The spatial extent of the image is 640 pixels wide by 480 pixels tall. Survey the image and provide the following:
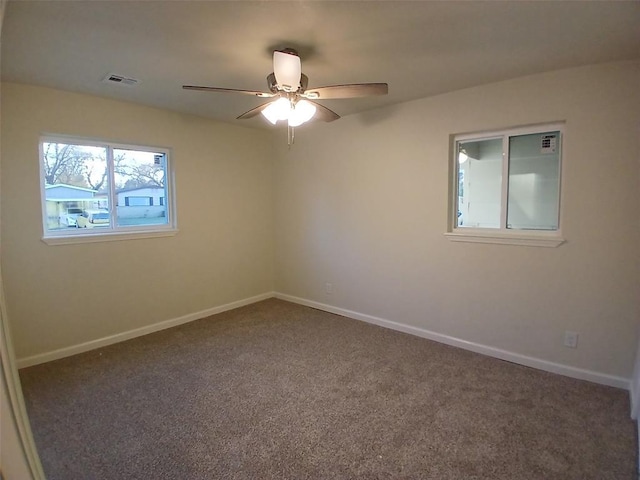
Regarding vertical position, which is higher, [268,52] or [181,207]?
[268,52]

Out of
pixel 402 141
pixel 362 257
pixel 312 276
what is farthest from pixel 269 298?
pixel 402 141

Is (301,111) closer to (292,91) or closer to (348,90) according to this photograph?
(292,91)

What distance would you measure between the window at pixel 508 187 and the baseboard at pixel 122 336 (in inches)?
115

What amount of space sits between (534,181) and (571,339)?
1.32 m

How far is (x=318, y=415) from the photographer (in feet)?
7.31

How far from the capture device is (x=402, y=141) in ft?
11.4

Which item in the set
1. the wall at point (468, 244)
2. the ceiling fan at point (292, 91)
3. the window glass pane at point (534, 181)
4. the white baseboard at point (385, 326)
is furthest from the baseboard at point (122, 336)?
the window glass pane at point (534, 181)

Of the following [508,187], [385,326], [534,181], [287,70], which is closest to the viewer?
[287,70]

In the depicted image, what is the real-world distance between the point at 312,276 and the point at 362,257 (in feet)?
2.87

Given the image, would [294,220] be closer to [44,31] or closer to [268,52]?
[268,52]

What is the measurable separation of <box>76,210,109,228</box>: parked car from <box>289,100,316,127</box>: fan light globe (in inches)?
90.5

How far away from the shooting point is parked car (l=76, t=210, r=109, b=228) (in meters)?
3.28

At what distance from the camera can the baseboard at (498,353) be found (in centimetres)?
256

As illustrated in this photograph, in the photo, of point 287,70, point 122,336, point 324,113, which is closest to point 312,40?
point 287,70
